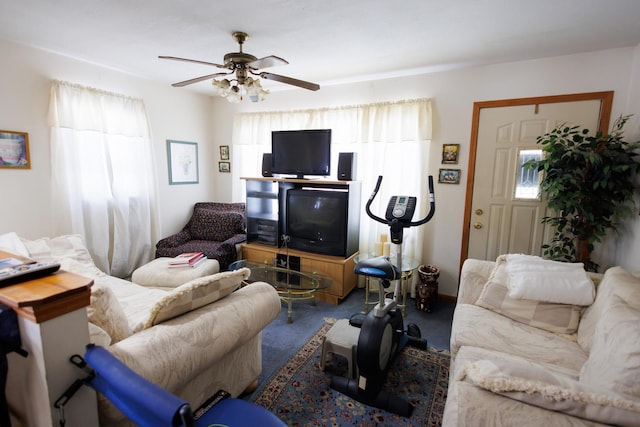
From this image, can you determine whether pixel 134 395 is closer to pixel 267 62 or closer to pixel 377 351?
pixel 377 351

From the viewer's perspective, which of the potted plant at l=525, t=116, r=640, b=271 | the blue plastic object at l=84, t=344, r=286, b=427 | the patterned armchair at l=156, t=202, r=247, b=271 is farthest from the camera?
the patterned armchair at l=156, t=202, r=247, b=271

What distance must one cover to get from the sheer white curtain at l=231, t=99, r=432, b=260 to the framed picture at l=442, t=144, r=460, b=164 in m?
0.18

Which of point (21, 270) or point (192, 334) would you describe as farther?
point (192, 334)

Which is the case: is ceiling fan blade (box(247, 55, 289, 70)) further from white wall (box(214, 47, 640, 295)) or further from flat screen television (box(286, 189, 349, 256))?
white wall (box(214, 47, 640, 295))

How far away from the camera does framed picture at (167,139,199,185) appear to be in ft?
13.5

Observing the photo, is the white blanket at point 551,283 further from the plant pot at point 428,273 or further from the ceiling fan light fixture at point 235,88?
the ceiling fan light fixture at point 235,88

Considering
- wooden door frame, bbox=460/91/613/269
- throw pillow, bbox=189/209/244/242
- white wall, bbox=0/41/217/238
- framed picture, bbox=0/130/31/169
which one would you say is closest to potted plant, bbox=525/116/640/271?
wooden door frame, bbox=460/91/613/269

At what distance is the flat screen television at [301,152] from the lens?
3488mm

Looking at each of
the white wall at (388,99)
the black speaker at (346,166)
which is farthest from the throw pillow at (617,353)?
the black speaker at (346,166)

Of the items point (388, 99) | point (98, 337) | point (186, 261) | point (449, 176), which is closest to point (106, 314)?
point (98, 337)

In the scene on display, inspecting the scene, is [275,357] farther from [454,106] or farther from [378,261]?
[454,106]

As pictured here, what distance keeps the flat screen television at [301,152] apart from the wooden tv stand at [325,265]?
938 millimetres

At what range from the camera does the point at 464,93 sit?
3137 mm

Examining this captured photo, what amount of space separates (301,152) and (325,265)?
1.35 m
